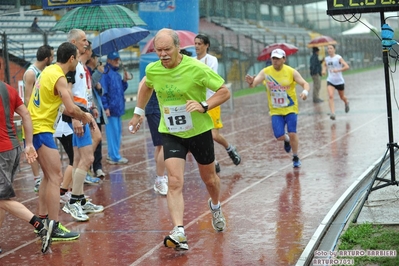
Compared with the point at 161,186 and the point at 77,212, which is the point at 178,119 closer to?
the point at 77,212

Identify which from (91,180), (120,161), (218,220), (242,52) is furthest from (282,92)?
(242,52)

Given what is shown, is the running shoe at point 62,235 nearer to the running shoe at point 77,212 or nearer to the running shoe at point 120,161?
the running shoe at point 77,212

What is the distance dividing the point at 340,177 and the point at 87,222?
392 centimetres

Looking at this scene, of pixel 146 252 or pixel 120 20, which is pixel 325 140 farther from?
pixel 146 252

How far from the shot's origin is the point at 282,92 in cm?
1241

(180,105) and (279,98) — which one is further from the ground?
(180,105)

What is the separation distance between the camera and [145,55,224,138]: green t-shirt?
764 cm

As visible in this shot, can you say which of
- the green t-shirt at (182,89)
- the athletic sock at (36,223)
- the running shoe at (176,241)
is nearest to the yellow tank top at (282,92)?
the green t-shirt at (182,89)

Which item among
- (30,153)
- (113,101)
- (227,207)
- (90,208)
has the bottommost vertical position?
(227,207)

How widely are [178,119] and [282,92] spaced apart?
16.4ft

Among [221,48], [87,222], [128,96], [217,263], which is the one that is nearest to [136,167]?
[87,222]

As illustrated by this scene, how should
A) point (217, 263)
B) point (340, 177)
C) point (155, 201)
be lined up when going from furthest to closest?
point (340, 177) < point (155, 201) < point (217, 263)

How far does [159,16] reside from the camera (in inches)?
706

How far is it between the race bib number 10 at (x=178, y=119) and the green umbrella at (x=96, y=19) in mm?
5829
